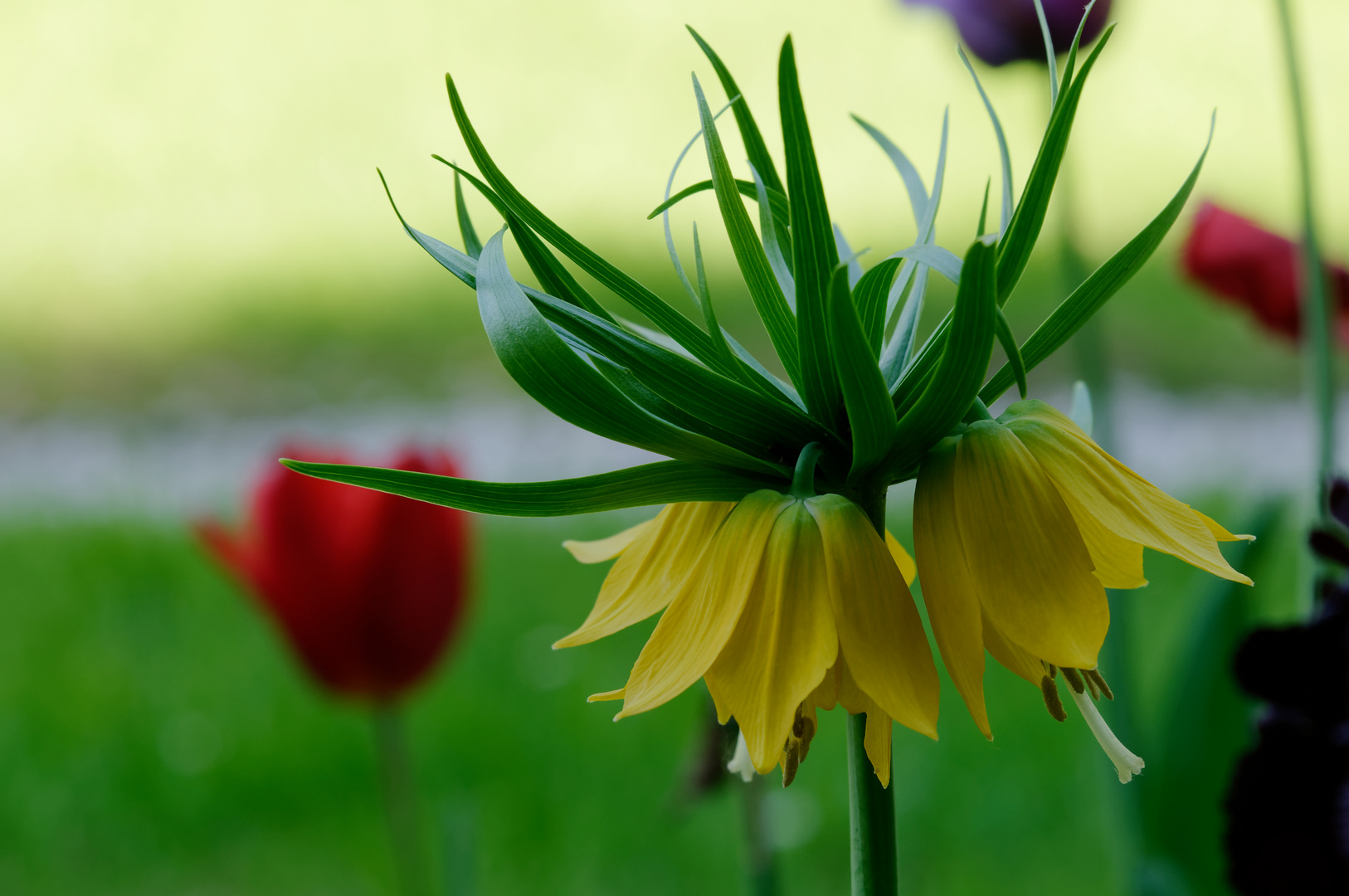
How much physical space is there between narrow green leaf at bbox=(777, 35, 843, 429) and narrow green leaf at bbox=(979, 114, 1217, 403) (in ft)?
0.14

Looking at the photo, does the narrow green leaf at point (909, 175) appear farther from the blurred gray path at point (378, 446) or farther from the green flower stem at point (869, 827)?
the blurred gray path at point (378, 446)

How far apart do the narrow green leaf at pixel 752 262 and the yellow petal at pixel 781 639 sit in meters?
0.04

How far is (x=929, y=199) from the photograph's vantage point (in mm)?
343

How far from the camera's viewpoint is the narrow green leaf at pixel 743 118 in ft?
1.02

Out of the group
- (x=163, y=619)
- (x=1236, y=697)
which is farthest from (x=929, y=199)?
(x=163, y=619)

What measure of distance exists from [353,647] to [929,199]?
0.52 m

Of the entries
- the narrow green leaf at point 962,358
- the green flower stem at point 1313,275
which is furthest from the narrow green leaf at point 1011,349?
the green flower stem at point 1313,275

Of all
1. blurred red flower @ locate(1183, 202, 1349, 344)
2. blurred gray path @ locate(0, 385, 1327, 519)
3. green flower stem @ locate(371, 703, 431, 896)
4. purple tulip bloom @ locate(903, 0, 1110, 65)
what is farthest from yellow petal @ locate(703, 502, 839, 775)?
blurred gray path @ locate(0, 385, 1327, 519)

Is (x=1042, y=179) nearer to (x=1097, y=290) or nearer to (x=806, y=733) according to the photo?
(x=1097, y=290)

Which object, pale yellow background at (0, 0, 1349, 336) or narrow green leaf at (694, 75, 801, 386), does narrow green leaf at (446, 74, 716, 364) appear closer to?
narrow green leaf at (694, 75, 801, 386)

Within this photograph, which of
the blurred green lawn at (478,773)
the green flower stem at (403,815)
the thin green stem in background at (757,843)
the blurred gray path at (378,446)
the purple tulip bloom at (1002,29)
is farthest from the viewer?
the blurred gray path at (378,446)

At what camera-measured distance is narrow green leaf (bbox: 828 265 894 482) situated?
0.81ft

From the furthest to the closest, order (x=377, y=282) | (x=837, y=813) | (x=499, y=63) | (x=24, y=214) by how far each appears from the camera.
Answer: (x=499, y=63) < (x=24, y=214) < (x=377, y=282) < (x=837, y=813)

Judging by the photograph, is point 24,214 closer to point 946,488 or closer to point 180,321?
point 180,321
